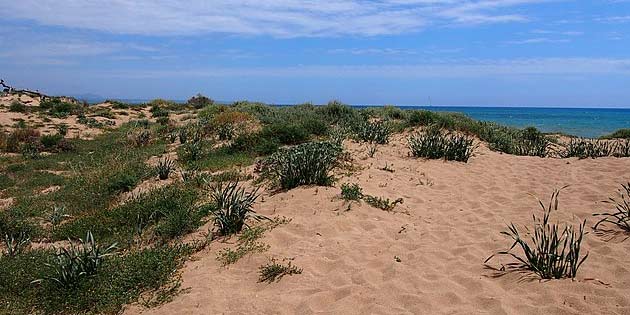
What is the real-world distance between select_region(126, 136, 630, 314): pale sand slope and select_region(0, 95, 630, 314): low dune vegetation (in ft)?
0.77

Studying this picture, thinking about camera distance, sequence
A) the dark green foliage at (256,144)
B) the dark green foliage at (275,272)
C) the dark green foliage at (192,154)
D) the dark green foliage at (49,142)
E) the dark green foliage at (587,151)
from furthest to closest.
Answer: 1. the dark green foliage at (49,142)
2. the dark green foliage at (192,154)
3. the dark green foliage at (256,144)
4. the dark green foliage at (587,151)
5. the dark green foliage at (275,272)

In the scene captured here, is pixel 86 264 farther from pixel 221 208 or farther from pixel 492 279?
pixel 492 279

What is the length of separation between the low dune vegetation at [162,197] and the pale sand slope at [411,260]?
0.77 ft

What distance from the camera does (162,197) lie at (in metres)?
7.66

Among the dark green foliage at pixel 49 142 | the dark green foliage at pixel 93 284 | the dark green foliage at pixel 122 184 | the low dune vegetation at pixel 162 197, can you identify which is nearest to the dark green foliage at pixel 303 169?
the low dune vegetation at pixel 162 197

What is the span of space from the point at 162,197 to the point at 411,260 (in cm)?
436

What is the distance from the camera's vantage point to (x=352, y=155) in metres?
10.6

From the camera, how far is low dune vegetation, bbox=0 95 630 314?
16.3 ft

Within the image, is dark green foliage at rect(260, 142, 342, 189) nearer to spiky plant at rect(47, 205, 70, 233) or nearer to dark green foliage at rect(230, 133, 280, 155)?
dark green foliage at rect(230, 133, 280, 155)

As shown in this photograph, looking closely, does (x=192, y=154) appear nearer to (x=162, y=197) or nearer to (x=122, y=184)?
(x=122, y=184)

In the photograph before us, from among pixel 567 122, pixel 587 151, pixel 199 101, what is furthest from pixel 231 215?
pixel 567 122

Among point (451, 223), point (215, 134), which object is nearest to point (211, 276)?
point (451, 223)

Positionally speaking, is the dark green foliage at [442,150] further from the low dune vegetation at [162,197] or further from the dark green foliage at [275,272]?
the dark green foliage at [275,272]

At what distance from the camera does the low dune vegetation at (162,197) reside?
16.3 ft
